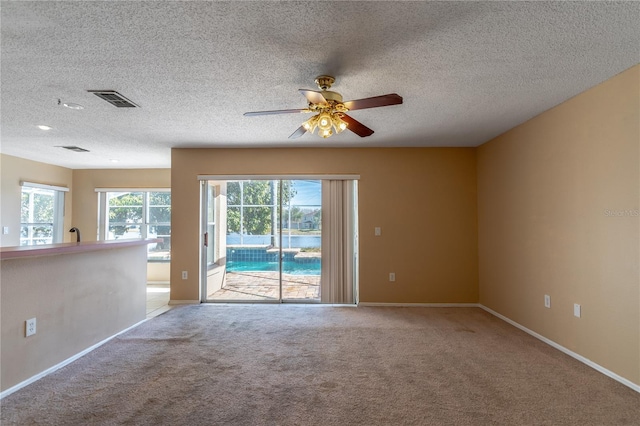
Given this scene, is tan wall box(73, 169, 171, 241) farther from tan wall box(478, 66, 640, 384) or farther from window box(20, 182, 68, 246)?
tan wall box(478, 66, 640, 384)

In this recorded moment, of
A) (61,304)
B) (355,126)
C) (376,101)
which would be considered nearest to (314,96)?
(376,101)

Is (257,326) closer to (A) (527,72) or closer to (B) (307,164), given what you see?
(B) (307,164)

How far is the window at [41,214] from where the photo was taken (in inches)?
221

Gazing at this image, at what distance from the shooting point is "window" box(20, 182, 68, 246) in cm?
562

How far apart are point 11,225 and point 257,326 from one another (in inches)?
193

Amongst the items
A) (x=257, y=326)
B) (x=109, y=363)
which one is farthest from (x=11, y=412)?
(x=257, y=326)

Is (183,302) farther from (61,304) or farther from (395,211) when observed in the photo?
(395,211)

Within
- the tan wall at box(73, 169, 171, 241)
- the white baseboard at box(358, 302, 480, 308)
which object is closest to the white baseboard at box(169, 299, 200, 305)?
the white baseboard at box(358, 302, 480, 308)

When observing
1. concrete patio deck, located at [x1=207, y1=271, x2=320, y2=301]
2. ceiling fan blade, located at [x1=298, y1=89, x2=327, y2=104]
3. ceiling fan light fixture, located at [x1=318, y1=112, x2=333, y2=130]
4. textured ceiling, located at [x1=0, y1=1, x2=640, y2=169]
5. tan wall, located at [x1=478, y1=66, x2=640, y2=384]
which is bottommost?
concrete patio deck, located at [x1=207, y1=271, x2=320, y2=301]

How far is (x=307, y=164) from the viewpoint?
459 centimetres

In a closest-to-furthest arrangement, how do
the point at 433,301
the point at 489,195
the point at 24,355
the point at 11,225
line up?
the point at 24,355 → the point at 489,195 → the point at 433,301 → the point at 11,225

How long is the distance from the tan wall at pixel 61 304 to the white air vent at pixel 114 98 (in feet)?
4.58

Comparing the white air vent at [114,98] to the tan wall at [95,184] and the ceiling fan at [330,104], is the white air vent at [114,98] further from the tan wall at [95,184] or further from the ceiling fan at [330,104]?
the tan wall at [95,184]

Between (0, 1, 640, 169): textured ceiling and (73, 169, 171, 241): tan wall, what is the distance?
2868 millimetres
